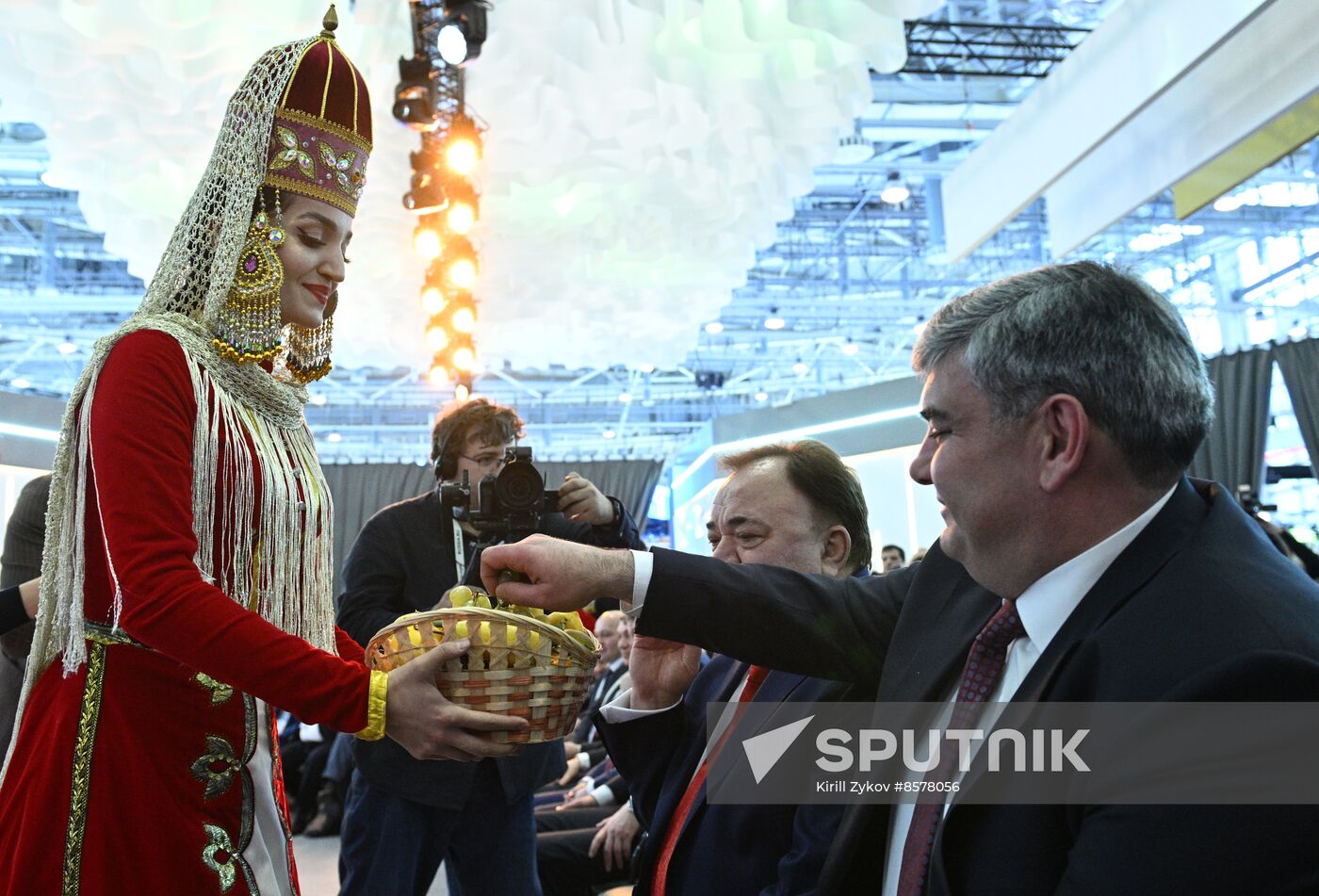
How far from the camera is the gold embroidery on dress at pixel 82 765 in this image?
1.35 meters

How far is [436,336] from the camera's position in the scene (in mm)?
7297

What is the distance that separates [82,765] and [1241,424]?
9.38m

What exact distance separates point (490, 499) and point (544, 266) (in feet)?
14.7

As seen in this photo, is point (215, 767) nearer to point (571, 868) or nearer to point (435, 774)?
point (435, 774)

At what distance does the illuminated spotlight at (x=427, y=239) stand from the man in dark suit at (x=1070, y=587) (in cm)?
501

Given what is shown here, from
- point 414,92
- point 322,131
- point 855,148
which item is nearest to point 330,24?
point 322,131

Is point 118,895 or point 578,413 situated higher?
point 578,413

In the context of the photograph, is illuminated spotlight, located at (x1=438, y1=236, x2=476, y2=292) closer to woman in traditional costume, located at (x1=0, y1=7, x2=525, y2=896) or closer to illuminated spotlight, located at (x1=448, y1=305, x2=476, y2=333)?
illuminated spotlight, located at (x1=448, y1=305, x2=476, y2=333)

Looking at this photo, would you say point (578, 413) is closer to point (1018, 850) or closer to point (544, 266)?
point (544, 266)

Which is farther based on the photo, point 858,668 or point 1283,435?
point 1283,435

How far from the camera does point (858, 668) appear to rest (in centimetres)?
166

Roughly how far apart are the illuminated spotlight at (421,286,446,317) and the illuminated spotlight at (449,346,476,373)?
16.9 inches

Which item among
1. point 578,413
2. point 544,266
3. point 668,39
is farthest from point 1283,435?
point 668,39

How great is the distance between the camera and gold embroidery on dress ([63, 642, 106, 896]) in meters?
1.35
